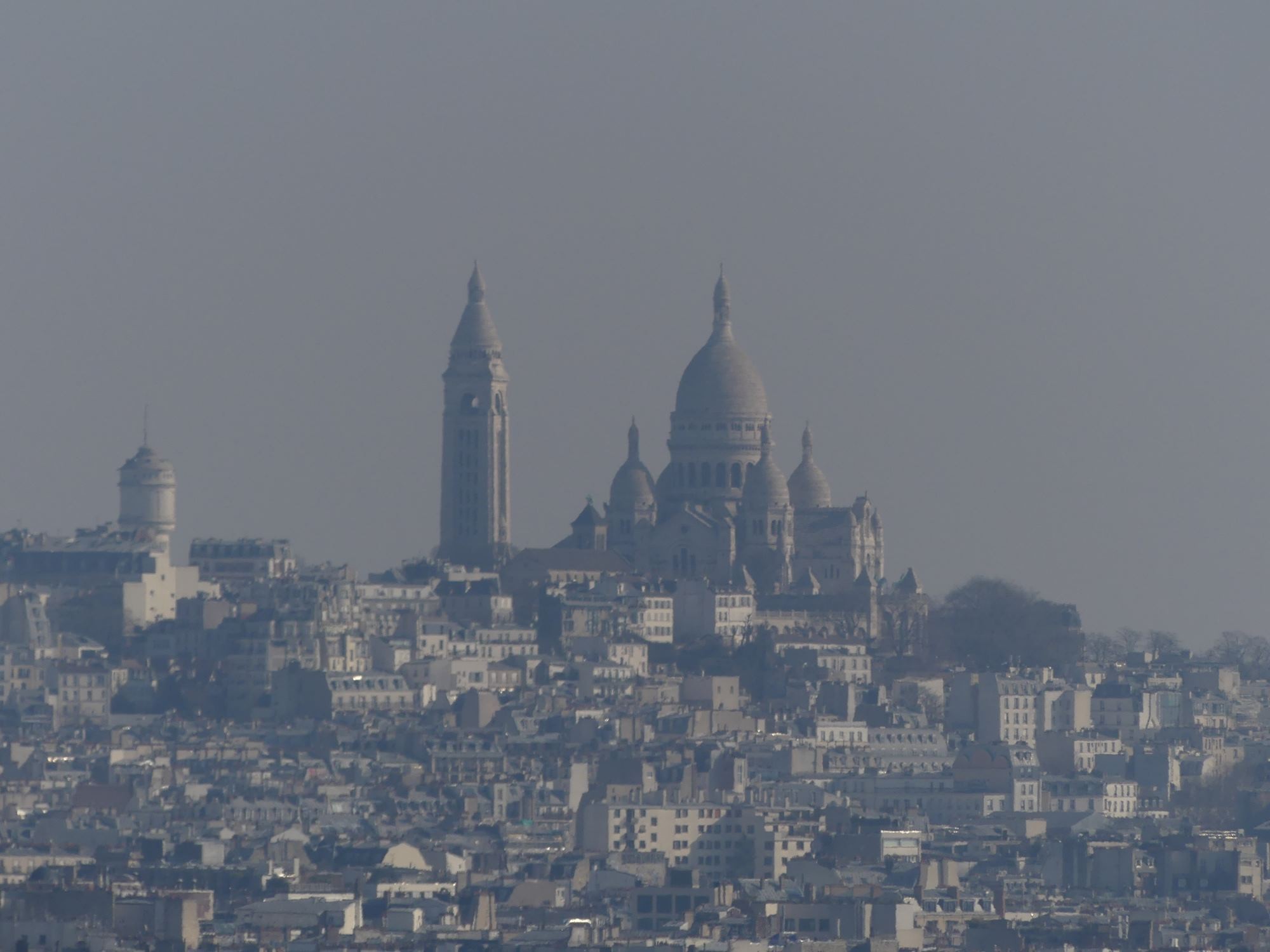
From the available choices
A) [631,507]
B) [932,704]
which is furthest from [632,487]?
[932,704]

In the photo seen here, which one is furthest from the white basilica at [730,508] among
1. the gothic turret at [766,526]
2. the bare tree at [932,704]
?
the bare tree at [932,704]

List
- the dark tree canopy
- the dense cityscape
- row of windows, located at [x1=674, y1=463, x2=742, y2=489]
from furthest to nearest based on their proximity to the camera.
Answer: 1. row of windows, located at [x1=674, y1=463, x2=742, y2=489]
2. the dark tree canopy
3. the dense cityscape

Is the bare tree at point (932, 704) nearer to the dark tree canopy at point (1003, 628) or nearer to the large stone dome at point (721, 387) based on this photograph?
the dark tree canopy at point (1003, 628)

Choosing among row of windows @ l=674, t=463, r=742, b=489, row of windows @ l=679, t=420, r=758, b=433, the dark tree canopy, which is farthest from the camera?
row of windows @ l=679, t=420, r=758, b=433

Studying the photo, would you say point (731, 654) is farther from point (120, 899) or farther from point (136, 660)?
point (120, 899)

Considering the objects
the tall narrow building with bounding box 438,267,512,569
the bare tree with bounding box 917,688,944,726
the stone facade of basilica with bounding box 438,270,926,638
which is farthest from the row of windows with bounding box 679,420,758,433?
the bare tree with bounding box 917,688,944,726

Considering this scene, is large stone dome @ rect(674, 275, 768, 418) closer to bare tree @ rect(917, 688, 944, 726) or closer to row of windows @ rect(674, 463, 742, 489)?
row of windows @ rect(674, 463, 742, 489)

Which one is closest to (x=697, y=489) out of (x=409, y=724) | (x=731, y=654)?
(x=731, y=654)
